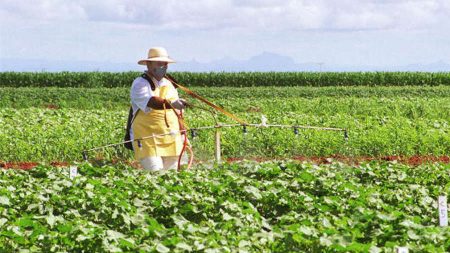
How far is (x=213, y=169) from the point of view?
11.2m

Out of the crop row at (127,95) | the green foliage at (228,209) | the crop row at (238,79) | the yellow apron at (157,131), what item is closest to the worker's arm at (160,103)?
the yellow apron at (157,131)

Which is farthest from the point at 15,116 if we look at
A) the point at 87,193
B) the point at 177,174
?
the point at 87,193

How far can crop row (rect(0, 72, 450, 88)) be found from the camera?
43.6 metres

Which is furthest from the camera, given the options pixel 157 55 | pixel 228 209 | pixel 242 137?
pixel 242 137

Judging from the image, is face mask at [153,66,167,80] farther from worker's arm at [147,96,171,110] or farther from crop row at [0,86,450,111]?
crop row at [0,86,450,111]

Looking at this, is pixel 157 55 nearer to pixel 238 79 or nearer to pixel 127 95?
pixel 127 95

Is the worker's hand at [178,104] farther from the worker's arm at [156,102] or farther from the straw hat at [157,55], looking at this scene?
the straw hat at [157,55]

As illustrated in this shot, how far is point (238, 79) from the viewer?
4453 cm

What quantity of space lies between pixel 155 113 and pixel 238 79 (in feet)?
111

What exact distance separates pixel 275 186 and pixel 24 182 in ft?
8.68

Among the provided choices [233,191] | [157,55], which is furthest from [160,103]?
[233,191]

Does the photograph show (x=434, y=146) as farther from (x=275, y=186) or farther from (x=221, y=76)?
(x=221, y=76)

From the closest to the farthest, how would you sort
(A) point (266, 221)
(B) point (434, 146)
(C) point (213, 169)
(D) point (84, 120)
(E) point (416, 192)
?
(A) point (266, 221)
(E) point (416, 192)
(C) point (213, 169)
(B) point (434, 146)
(D) point (84, 120)

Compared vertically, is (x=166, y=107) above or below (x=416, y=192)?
above
